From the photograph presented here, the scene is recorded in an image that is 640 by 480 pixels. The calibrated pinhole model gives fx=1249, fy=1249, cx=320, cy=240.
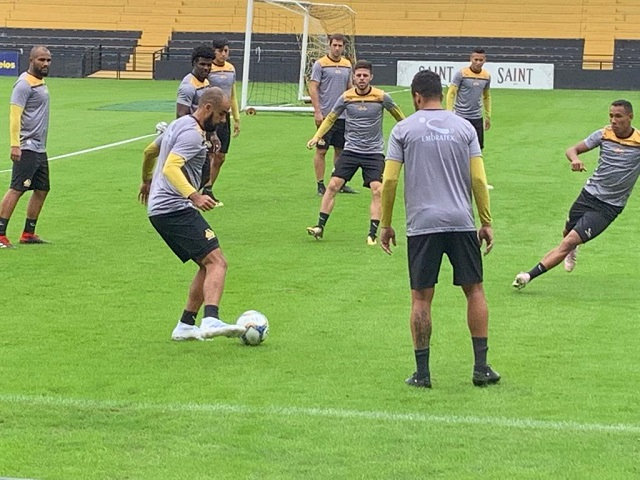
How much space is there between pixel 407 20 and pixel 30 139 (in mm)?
45469

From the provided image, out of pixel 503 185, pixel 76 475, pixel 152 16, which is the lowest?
pixel 76 475

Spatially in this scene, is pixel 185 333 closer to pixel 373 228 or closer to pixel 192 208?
pixel 192 208

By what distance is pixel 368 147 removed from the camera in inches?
571

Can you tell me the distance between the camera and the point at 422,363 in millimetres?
7922

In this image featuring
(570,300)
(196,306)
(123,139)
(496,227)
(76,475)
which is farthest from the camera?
(123,139)

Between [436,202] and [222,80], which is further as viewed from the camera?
[222,80]

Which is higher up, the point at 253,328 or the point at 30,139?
the point at 30,139

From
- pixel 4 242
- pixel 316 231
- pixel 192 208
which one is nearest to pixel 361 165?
pixel 316 231

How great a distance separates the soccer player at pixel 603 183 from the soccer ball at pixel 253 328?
3137 mm

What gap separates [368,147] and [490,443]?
8111 millimetres

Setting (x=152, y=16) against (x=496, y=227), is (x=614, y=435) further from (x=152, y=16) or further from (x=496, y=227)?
(x=152, y=16)

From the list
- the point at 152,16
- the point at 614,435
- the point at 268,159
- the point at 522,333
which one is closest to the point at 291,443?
the point at 614,435

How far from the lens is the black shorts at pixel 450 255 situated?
314 inches

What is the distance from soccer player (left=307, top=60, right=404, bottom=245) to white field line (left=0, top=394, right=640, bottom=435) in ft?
22.5
